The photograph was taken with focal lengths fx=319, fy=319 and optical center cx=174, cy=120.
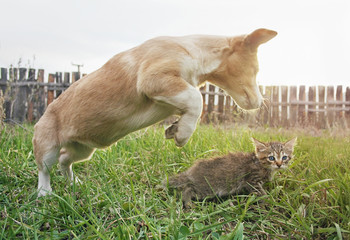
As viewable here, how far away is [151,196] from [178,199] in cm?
26

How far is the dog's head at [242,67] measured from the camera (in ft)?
8.88

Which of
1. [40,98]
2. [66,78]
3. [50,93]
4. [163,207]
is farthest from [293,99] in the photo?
[163,207]

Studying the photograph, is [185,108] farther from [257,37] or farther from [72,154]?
[72,154]

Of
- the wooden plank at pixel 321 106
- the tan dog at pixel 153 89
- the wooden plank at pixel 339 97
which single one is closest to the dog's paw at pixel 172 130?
the tan dog at pixel 153 89

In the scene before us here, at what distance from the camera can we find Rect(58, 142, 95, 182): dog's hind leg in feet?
10.6

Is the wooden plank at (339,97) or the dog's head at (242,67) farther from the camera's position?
the wooden plank at (339,97)

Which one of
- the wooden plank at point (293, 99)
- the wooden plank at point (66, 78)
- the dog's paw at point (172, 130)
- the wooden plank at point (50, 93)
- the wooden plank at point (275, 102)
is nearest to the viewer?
the dog's paw at point (172, 130)

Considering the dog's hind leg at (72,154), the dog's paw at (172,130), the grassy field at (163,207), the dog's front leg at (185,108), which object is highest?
the dog's front leg at (185,108)

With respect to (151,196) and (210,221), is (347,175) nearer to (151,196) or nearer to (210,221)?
(210,221)

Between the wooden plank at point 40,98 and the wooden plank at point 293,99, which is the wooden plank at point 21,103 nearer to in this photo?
the wooden plank at point 40,98

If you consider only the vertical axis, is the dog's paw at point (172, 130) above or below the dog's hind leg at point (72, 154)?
above

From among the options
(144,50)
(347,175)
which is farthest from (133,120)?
(347,175)

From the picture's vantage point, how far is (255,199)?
265cm

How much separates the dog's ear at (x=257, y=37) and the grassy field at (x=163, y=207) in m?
1.20
